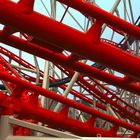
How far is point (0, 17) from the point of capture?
2029mm

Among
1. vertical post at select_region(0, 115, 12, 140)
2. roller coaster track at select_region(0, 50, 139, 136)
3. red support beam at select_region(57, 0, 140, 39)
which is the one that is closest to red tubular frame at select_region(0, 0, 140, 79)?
red support beam at select_region(57, 0, 140, 39)

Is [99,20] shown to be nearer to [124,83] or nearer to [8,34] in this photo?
[8,34]

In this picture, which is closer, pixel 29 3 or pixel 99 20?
pixel 29 3

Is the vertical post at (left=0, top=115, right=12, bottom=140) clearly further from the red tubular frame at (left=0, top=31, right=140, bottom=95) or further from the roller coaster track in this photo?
the roller coaster track

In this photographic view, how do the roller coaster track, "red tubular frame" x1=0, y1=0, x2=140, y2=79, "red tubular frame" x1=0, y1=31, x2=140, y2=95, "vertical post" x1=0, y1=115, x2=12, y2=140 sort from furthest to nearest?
1. the roller coaster track
2. "red tubular frame" x1=0, y1=31, x2=140, y2=95
3. "red tubular frame" x1=0, y1=0, x2=140, y2=79
4. "vertical post" x1=0, y1=115, x2=12, y2=140

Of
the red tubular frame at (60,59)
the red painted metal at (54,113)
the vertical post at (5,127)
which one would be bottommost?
the vertical post at (5,127)

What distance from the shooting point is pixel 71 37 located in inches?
87.1

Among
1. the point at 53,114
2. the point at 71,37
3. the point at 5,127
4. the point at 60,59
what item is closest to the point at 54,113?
the point at 53,114

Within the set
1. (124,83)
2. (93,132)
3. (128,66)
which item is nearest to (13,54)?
(93,132)

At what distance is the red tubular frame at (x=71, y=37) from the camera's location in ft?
6.72

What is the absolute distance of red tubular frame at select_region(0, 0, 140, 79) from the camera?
6.72 feet

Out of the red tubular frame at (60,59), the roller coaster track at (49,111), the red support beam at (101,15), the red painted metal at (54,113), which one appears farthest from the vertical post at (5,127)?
the red painted metal at (54,113)

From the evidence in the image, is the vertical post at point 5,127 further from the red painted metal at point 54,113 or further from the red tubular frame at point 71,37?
the red painted metal at point 54,113

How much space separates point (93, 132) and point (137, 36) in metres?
2.57
